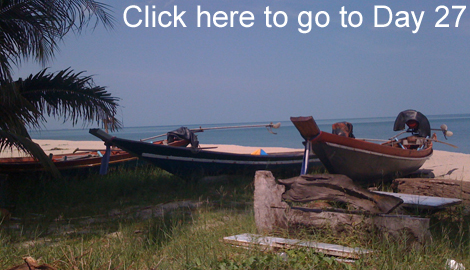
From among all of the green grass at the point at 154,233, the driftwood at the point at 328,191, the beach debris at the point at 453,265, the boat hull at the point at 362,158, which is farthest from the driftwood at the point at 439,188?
the beach debris at the point at 453,265

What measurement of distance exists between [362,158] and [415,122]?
351 cm

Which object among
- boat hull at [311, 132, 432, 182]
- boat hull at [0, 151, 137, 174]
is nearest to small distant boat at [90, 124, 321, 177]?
boat hull at [311, 132, 432, 182]

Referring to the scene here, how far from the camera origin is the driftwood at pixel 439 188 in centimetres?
615

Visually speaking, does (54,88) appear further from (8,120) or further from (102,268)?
(102,268)

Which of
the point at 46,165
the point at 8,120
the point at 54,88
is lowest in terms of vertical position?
the point at 46,165

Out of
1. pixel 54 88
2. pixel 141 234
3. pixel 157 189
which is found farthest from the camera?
pixel 157 189

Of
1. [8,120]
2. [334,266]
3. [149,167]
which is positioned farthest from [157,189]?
[334,266]

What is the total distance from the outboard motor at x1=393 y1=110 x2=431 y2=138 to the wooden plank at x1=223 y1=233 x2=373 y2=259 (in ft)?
25.2

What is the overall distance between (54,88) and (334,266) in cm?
578

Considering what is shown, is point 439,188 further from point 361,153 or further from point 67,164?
point 67,164

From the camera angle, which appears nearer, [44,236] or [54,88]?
[44,236]

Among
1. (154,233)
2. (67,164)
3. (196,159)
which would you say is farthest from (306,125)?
(67,164)

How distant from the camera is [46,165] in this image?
6.27 metres

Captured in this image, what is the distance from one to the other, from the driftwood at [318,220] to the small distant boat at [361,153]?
2080 mm
